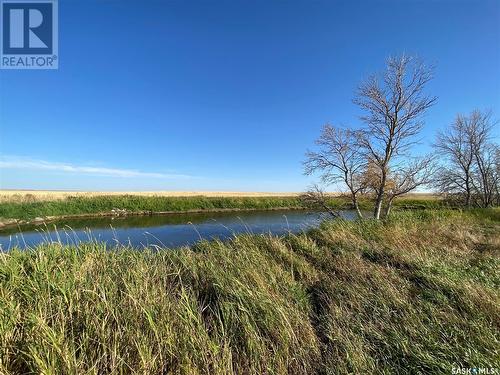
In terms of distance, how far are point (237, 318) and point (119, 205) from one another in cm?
3551

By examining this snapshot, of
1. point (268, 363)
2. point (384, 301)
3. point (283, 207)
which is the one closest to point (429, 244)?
point (384, 301)

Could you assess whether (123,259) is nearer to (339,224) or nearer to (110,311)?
(110,311)

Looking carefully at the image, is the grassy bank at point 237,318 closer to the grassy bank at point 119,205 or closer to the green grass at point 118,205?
the grassy bank at point 119,205

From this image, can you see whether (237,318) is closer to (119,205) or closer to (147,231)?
(147,231)

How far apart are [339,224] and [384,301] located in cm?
591

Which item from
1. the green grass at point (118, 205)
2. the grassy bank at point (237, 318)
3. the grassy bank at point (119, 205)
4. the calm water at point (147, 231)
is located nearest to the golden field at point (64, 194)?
the grassy bank at point (119, 205)

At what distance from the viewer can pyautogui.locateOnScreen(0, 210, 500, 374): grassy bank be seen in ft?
Result: 8.52

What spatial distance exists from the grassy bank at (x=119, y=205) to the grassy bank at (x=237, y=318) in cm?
1322

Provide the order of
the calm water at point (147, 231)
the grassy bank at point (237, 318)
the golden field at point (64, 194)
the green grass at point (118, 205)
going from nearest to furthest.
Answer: the grassy bank at point (237, 318) < the calm water at point (147, 231) < the green grass at point (118, 205) < the golden field at point (64, 194)

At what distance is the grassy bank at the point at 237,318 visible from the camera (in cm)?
260

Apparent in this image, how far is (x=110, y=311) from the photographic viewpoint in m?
2.94

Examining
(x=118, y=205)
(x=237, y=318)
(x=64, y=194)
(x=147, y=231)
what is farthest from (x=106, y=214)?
(x=237, y=318)

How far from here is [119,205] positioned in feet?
115

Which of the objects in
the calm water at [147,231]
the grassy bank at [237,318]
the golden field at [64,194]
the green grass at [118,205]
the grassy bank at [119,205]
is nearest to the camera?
the grassy bank at [237,318]
